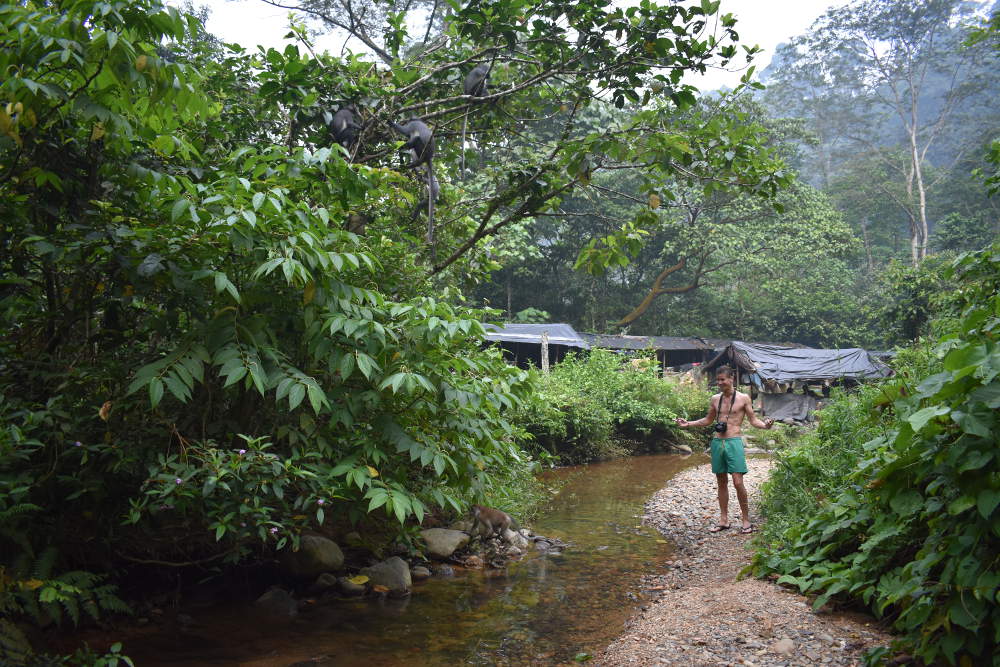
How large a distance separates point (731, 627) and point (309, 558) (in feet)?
9.75

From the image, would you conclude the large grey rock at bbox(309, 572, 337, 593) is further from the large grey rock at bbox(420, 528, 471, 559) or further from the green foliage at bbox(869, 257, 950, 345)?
the green foliage at bbox(869, 257, 950, 345)

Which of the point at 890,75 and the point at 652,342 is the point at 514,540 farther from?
the point at 890,75

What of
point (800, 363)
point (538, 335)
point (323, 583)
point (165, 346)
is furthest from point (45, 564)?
point (800, 363)

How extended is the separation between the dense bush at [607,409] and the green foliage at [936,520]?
25.1 ft

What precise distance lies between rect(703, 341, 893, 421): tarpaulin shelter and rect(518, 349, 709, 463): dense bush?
→ 3.91 metres

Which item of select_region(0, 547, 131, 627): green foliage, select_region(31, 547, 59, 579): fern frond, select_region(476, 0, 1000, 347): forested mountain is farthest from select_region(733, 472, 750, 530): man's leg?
select_region(476, 0, 1000, 347): forested mountain

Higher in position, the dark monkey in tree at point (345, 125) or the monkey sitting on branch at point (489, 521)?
the dark monkey in tree at point (345, 125)

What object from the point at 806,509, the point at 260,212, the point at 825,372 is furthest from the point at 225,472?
the point at 825,372

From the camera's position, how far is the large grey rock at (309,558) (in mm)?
5039

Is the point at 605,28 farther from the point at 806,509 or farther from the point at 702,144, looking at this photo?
the point at 806,509

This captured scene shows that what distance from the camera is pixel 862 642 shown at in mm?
3359

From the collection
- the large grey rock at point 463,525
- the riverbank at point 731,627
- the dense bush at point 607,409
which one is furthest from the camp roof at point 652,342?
the riverbank at point 731,627

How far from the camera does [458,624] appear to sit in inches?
187

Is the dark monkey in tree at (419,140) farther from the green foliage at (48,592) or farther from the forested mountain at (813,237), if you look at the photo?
the forested mountain at (813,237)
